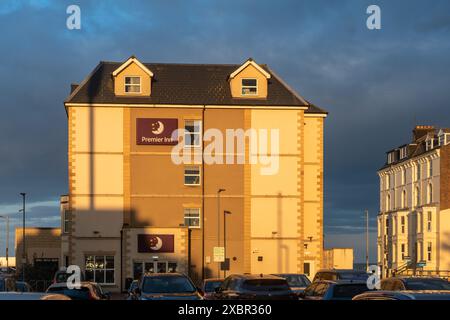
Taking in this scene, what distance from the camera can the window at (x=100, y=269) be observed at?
202ft

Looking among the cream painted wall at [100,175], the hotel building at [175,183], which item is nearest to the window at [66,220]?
the hotel building at [175,183]

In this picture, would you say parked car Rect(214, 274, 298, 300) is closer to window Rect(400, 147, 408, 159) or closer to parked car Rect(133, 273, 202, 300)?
parked car Rect(133, 273, 202, 300)

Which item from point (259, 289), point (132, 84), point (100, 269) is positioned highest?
point (132, 84)

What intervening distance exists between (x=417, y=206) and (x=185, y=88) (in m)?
41.3

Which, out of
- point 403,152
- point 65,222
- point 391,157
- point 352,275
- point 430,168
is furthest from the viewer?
point 391,157

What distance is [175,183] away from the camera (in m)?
63.7

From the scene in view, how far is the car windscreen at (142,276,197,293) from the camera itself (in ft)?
83.0

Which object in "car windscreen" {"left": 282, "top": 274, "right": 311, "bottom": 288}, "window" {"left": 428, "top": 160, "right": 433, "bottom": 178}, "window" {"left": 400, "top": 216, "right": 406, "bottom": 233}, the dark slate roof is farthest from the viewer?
"window" {"left": 400, "top": 216, "right": 406, "bottom": 233}

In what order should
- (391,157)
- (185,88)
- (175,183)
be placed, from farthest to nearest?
(391,157) → (185,88) → (175,183)

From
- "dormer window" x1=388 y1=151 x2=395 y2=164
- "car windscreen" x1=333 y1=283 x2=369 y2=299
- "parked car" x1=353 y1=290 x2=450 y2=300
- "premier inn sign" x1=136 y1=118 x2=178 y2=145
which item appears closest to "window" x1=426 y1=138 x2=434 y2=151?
"dormer window" x1=388 y1=151 x2=395 y2=164

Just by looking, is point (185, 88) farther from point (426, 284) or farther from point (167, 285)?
point (426, 284)

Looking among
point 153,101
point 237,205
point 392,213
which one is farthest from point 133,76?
point 392,213

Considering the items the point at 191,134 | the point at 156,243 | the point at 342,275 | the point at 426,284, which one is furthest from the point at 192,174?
the point at 426,284

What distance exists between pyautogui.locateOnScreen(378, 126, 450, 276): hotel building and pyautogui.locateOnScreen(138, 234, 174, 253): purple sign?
2839cm
